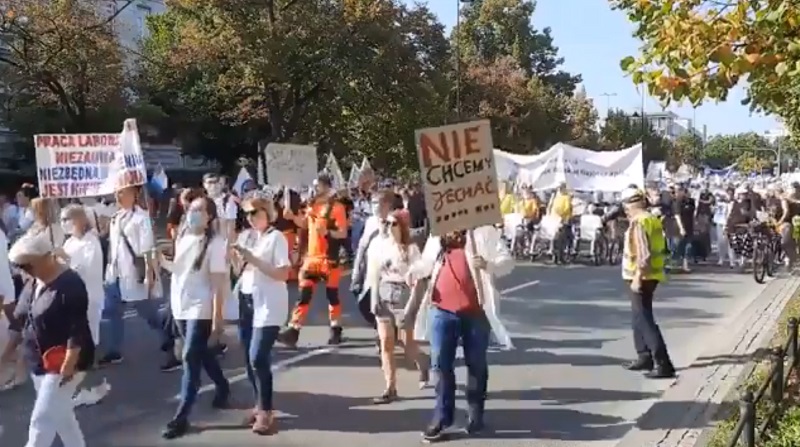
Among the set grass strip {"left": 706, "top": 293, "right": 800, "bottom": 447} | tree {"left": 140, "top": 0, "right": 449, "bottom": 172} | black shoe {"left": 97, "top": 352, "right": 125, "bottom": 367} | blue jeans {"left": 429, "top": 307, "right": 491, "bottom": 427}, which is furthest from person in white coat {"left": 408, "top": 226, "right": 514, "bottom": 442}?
tree {"left": 140, "top": 0, "right": 449, "bottom": 172}

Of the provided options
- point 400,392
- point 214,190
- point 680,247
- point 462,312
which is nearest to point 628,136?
point 680,247

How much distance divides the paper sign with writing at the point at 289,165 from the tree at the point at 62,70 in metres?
7.75

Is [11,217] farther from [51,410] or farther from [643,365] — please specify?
[51,410]

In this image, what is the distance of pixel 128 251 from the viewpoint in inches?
422

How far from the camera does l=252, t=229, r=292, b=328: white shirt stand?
766 centimetres

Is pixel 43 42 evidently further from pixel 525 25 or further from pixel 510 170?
pixel 525 25

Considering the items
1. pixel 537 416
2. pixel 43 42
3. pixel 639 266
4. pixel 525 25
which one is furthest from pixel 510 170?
pixel 525 25

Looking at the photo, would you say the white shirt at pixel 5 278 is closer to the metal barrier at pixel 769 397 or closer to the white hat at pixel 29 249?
the white hat at pixel 29 249

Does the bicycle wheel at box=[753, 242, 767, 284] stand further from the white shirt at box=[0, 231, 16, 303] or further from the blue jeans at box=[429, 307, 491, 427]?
the white shirt at box=[0, 231, 16, 303]

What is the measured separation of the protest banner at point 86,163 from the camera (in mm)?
11984

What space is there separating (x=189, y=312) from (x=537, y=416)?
9.18 ft

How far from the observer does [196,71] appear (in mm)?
37938

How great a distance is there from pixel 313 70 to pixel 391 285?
25.2m

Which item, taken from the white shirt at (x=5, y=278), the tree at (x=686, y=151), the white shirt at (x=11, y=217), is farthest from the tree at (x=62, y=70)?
the tree at (x=686, y=151)
